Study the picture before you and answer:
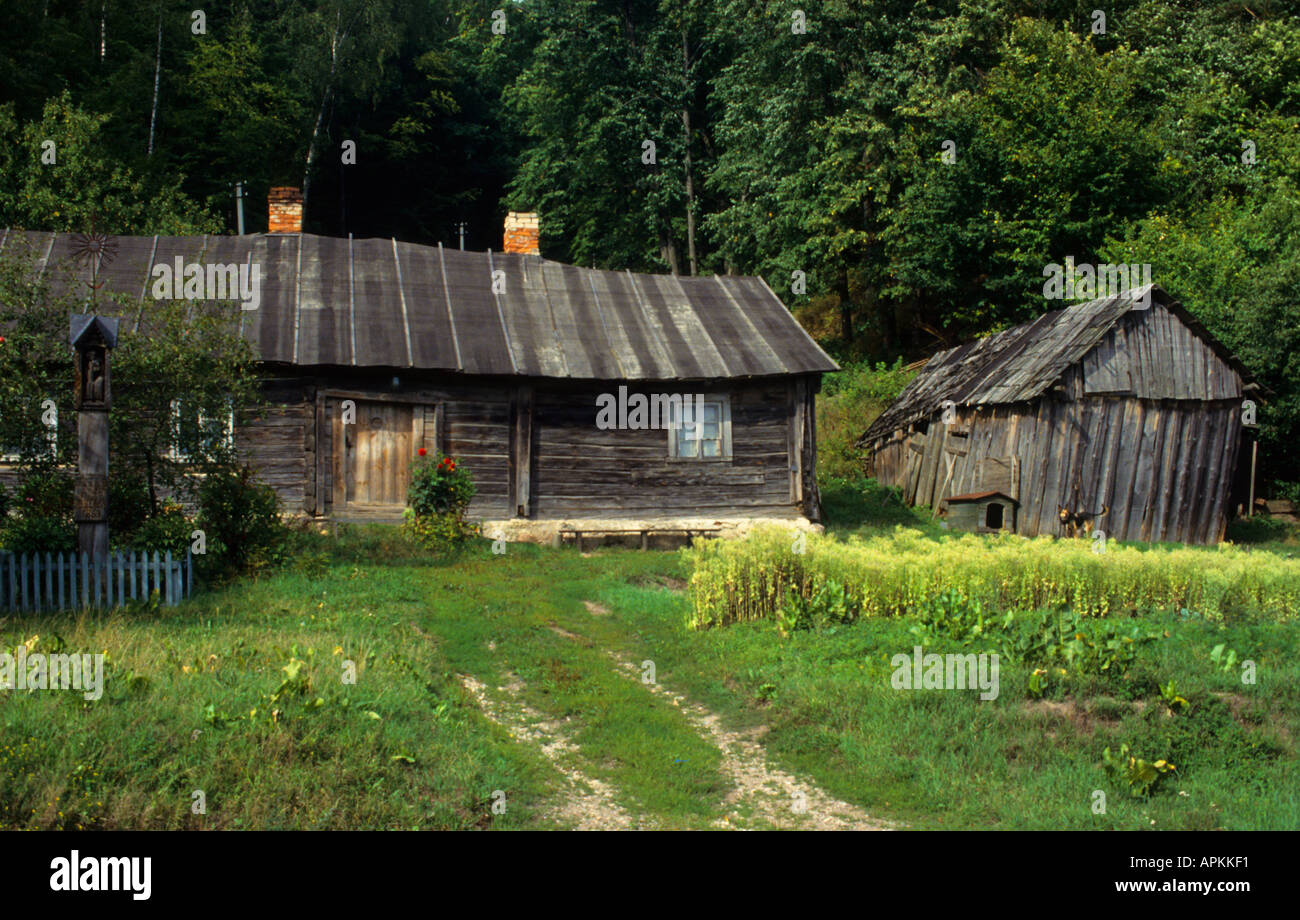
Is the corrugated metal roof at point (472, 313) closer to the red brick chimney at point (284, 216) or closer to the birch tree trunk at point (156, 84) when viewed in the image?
the red brick chimney at point (284, 216)

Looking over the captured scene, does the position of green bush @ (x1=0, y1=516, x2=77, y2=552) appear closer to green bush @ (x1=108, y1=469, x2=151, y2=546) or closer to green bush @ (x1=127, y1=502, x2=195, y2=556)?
green bush @ (x1=127, y1=502, x2=195, y2=556)

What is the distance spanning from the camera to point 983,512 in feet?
69.2

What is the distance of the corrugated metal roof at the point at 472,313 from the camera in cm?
1927

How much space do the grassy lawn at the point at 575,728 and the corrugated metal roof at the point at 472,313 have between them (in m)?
8.09

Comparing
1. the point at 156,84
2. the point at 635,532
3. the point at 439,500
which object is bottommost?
the point at 635,532

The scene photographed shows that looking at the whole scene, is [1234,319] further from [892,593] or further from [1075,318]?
[892,593]

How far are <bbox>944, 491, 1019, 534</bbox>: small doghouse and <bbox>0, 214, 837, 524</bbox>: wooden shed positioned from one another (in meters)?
3.11

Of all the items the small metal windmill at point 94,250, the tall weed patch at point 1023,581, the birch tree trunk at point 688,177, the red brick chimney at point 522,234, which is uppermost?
the birch tree trunk at point 688,177

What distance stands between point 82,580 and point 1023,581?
35.4 feet

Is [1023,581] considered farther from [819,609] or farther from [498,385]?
[498,385]

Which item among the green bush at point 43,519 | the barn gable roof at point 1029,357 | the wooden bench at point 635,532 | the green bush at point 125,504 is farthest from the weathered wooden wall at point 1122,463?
the green bush at point 43,519

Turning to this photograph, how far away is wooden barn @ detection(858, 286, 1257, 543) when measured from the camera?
798 inches

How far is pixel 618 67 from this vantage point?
3888cm

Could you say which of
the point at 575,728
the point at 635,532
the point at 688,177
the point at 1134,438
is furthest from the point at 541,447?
the point at 688,177
